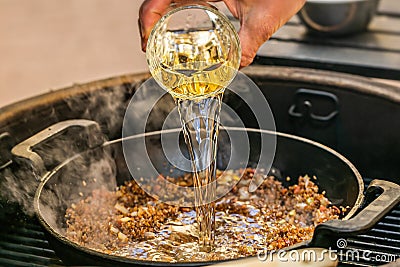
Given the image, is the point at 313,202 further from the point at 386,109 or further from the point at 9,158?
the point at 9,158

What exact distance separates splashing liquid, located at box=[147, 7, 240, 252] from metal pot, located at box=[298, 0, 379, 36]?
87 cm

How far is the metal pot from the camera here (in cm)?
210

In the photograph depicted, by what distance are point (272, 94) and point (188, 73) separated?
0.57 metres

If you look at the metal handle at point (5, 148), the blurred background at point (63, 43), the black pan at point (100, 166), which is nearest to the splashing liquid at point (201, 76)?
the black pan at point (100, 166)

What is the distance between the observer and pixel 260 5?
A: 143cm

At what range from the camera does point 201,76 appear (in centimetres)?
122

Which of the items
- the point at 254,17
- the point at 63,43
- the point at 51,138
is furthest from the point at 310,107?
the point at 63,43

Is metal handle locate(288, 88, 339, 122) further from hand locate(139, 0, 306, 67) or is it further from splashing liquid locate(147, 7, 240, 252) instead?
splashing liquid locate(147, 7, 240, 252)

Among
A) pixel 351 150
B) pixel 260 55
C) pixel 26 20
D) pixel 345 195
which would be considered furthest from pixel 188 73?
pixel 26 20

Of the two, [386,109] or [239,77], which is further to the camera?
[239,77]

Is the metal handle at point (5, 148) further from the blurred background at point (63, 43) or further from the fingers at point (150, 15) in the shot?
the blurred background at point (63, 43)

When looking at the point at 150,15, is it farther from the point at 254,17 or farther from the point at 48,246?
the point at 48,246

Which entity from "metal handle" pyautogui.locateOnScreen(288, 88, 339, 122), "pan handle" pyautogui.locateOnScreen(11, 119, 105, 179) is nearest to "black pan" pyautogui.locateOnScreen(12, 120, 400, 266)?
"pan handle" pyautogui.locateOnScreen(11, 119, 105, 179)

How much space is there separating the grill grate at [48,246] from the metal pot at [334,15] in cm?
82
